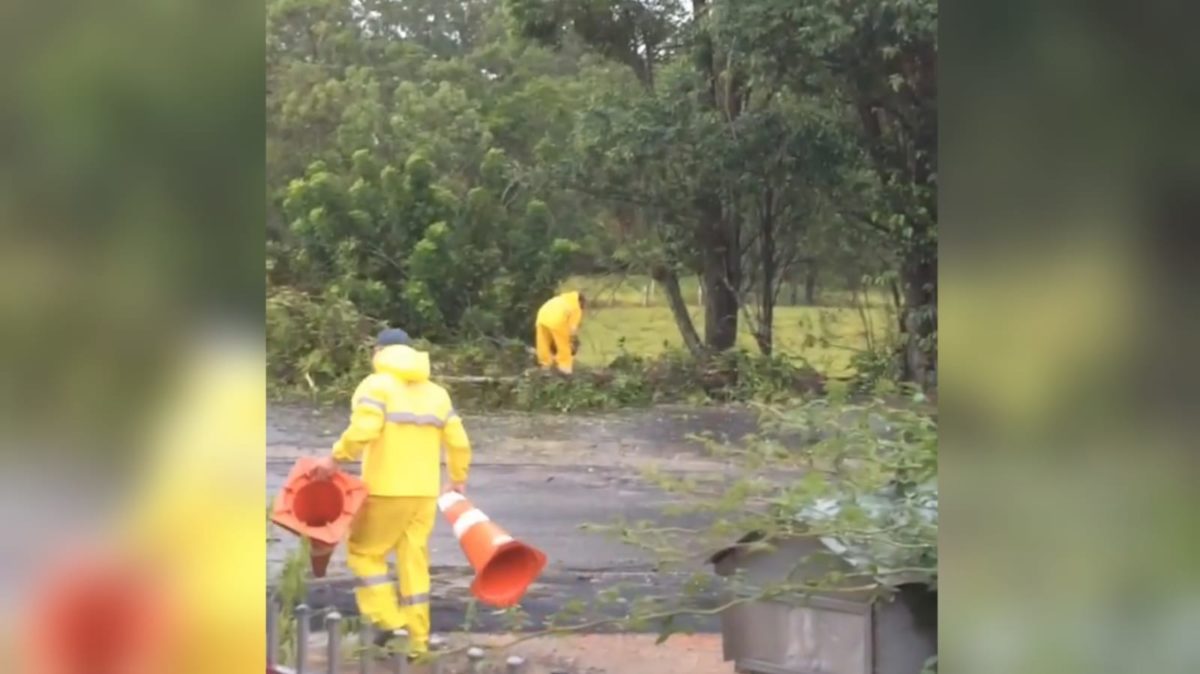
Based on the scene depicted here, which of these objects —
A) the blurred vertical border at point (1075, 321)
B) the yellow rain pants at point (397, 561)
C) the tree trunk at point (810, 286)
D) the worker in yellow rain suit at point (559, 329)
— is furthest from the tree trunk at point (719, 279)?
→ the yellow rain pants at point (397, 561)

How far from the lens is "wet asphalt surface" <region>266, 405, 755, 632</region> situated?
2.23m

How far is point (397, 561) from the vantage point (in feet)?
7.39

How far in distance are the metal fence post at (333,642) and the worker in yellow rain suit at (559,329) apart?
2.06ft

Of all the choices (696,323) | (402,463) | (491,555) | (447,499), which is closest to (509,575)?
(491,555)

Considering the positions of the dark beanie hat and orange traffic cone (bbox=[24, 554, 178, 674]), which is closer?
orange traffic cone (bbox=[24, 554, 178, 674])

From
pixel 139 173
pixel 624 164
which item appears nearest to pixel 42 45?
pixel 139 173

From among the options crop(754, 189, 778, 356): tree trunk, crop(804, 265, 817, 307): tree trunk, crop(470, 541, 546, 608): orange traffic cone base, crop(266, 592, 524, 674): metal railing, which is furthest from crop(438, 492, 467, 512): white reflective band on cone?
crop(804, 265, 817, 307): tree trunk

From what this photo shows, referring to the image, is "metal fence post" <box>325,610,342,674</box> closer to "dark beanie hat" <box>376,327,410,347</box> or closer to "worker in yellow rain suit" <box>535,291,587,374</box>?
"dark beanie hat" <box>376,327,410,347</box>

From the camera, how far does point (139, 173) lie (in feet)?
6.70

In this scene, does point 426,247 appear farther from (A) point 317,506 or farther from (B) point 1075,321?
(B) point 1075,321

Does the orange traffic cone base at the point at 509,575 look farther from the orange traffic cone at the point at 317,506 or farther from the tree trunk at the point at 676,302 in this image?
the tree trunk at the point at 676,302

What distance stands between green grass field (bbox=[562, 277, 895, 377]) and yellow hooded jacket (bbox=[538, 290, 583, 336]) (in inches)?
0.7

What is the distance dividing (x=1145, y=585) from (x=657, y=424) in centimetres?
91

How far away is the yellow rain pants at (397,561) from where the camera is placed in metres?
2.24
